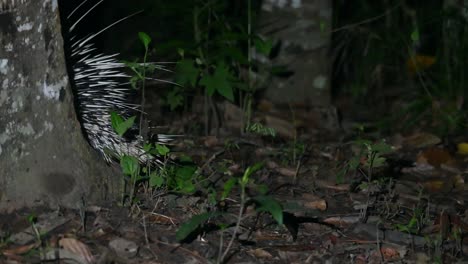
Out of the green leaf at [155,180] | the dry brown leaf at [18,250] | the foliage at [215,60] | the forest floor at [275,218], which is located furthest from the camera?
the foliage at [215,60]

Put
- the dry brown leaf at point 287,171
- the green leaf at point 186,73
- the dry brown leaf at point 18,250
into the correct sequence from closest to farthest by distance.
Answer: the dry brown leaf at point 18,250, the dry brown leaf at point 287,171, the green leaf at point 186,73

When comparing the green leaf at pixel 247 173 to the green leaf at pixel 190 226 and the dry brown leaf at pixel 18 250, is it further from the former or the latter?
the dry brown leaf at pixel 18 250

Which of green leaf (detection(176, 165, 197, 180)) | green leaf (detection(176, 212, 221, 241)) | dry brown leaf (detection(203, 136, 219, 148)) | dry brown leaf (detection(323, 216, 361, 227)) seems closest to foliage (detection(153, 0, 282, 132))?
dry brown leaf (detection(203, 136, 219, 148))

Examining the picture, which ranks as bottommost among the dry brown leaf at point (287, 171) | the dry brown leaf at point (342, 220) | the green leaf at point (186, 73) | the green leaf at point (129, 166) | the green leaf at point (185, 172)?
the dry brown leaf at point (342, 220)

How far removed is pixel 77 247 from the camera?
147 inches

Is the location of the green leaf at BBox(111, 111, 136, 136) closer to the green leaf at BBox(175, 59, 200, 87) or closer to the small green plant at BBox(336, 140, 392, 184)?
the small green plant at BBox(336, 140, 392, 184)

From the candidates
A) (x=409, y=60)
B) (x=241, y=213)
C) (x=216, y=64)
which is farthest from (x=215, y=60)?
(x=241, y=213)

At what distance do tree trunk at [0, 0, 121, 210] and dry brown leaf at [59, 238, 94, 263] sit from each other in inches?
13.8

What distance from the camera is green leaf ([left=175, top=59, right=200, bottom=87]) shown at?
19.3 feet

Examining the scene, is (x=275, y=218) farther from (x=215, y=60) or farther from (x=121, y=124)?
(x=215, y=60)

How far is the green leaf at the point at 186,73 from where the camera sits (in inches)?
231

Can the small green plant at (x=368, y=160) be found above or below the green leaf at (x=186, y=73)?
below

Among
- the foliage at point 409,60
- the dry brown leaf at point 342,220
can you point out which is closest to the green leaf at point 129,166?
the dry brown leaf at point 342,220

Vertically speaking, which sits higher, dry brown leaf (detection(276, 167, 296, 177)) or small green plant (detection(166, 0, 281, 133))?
small green plant (detection(166, 0, 281, 133))
